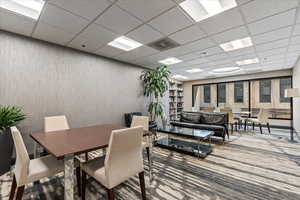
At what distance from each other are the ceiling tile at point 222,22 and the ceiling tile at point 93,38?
5.88 ft

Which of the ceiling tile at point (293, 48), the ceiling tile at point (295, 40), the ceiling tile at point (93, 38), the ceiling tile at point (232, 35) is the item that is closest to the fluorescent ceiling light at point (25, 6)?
the ceiling tile at point (93, 38)

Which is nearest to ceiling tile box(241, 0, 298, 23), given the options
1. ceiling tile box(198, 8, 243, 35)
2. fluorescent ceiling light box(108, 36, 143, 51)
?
ceiling tile box(198, 8, 243, 35)

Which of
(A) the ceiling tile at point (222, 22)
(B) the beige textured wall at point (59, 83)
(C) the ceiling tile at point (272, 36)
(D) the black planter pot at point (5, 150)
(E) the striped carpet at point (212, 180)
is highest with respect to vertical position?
(A) the ceiling tile at point (222, 22)

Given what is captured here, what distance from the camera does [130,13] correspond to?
2.09 metres

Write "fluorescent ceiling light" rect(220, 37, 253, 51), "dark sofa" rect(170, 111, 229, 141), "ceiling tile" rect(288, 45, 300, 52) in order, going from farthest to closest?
"dark sofa" rect(170, 111, 229, 141), "ceiling tile" rect(288, 45, 300, 52), "fluorescent ceiling light" rect(220, 37, 253, 51)

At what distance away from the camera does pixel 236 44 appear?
10.9 feet

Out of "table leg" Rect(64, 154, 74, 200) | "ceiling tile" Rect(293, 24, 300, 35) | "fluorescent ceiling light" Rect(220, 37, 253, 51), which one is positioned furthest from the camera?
"fluorescent ceiling light" Rect(220, 37, 253, 51)

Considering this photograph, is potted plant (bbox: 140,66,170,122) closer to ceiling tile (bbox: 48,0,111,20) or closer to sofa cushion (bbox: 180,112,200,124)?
sofa cushion (bbox: 180,112,200,124)

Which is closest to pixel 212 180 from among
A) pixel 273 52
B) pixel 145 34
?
pixel 145 34

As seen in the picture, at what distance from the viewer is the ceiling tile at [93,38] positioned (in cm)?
257

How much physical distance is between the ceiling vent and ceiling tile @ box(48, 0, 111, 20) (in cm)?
142

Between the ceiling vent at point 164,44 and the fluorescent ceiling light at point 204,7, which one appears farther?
the ceiling vent at point 164,44

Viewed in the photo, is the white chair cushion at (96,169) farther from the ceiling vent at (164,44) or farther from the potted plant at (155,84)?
the potted plant at (155,84)

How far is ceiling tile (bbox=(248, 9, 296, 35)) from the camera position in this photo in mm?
2086
